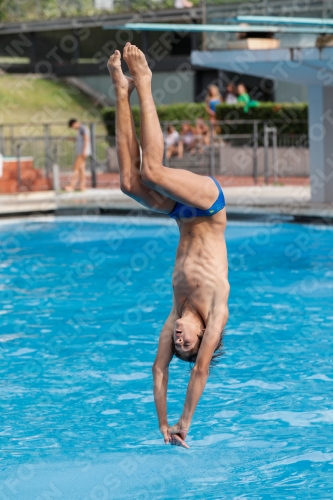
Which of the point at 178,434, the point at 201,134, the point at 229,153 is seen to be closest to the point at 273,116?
the point at 229,153

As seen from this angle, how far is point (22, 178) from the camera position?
23672 millimetres

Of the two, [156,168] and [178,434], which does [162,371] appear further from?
[156,168]

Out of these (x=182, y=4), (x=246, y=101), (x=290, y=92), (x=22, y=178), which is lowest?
(x=22, y=178)

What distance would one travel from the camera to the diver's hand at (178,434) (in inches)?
237

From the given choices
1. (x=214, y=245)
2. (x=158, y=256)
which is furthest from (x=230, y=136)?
(x=214, y=245)

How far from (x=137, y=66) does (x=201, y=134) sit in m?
21.9

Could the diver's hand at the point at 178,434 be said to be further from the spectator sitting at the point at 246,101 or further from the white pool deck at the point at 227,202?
the spectator sitting at the point at 246,101

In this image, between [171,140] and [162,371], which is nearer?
[162,371]

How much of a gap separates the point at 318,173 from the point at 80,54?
24.3 metres

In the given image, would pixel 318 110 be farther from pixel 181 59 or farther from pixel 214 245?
pixel 181 59

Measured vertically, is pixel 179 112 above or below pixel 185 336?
above

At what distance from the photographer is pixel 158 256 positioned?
16.0 m

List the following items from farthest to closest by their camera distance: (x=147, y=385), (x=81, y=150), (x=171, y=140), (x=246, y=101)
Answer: (x=246, y=101), (x=171, y=140), (x=81, y=150), (x=147, y=385)

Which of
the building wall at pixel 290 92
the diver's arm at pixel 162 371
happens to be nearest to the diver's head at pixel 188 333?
the diver's arm at pixel 162 371
